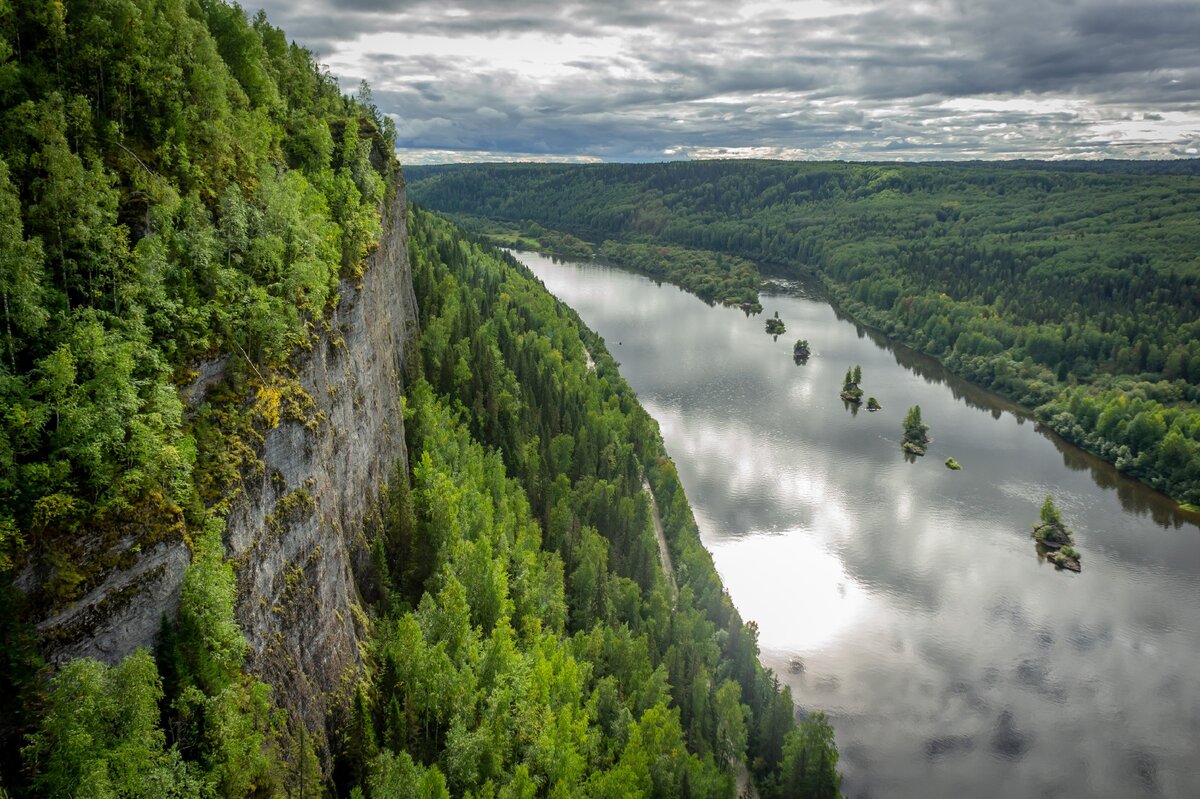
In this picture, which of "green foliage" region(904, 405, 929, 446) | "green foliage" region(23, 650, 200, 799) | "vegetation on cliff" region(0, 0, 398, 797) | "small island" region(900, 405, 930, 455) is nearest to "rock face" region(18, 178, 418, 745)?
"vegetation on cliff" region(0, 0, 398, 797)

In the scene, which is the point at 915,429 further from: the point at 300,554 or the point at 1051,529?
the point at 300,554

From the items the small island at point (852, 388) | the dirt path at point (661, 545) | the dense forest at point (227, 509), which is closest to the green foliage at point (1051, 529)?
the dense forest at point (227, 509)

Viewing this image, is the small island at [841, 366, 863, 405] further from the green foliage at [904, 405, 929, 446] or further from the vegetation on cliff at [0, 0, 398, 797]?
the vegetation on cliff at [0, 0, 398, 797]

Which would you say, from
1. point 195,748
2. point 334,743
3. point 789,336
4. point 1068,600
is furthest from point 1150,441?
point 195,748

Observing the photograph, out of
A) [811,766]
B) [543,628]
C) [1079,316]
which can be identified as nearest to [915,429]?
[811,766]

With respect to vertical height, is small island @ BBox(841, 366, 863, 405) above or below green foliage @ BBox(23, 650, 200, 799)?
below

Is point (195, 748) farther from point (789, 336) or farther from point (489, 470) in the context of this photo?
point (789, 336)

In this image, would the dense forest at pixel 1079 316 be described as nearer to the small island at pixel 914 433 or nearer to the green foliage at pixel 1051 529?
the small island at pixel 914 433

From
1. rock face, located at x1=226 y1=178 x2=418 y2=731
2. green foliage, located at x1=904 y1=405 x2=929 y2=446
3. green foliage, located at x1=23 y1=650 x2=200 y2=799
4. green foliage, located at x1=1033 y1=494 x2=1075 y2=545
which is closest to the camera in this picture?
green foliage, located at x1=23 y1=650 x2=200 y2=799

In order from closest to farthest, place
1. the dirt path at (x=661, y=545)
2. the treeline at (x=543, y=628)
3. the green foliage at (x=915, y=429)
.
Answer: the treeline at (x=543, y=628) < the dirt path at (x=661, y=545) < the green foliage at (x=915, y=429)
